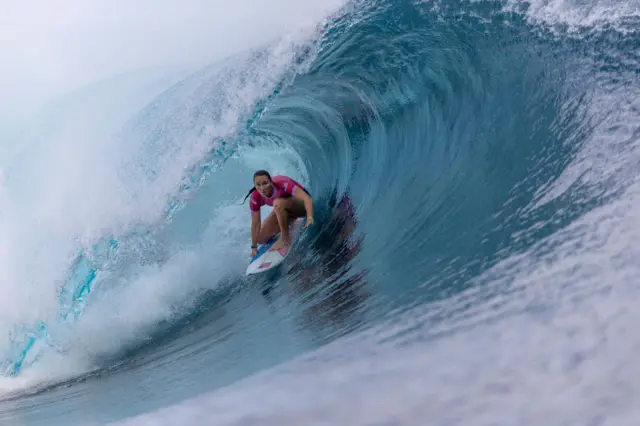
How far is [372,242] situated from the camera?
13.3ft

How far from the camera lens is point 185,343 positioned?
3.91m

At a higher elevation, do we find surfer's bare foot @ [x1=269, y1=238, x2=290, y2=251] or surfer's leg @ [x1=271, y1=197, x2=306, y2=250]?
surfer's leg @ [x1=271, y1=197, x2=306, y2=250]

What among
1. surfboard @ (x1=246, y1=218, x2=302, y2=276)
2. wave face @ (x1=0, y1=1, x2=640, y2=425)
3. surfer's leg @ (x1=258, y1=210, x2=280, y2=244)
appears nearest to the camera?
wave face @ (x1=0, y1=1, x2=640, y2=425)

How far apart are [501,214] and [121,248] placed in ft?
11.3

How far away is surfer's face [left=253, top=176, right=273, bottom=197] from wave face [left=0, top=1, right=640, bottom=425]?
0.64 metres

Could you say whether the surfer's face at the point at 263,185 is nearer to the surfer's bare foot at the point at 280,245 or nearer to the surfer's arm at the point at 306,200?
the surfer's arm at the point at 306,200

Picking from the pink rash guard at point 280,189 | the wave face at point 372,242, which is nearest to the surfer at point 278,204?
the pink rash guard at point 280,189

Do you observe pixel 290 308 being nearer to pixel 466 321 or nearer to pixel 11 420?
pixel 466 321

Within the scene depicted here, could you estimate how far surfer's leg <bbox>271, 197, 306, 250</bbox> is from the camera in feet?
14.3

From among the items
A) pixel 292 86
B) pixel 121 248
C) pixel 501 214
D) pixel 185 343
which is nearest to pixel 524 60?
pixel 501 214

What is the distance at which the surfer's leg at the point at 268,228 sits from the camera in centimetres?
467

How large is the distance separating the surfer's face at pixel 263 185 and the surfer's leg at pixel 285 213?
0.44 feet

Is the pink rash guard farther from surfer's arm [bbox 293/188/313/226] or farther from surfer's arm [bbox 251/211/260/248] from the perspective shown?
surfer's arm [bbox 251/211/260/248]

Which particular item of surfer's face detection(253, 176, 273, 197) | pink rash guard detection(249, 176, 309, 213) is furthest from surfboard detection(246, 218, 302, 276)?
surfer's face detection(253, 176, 273, 197)
